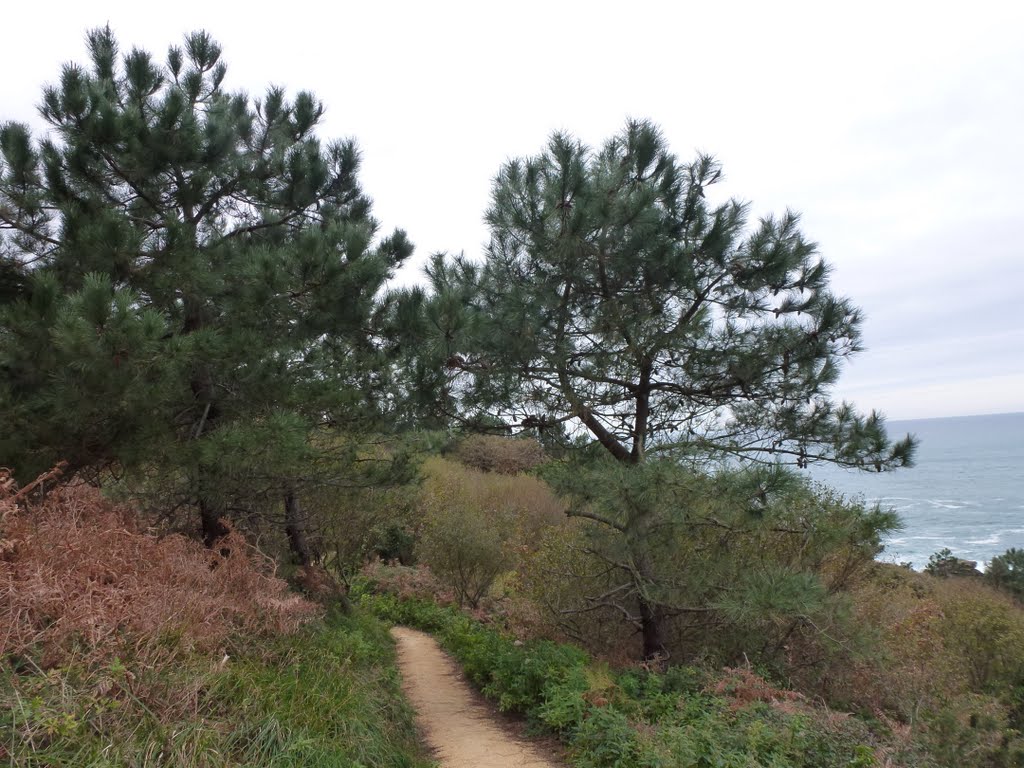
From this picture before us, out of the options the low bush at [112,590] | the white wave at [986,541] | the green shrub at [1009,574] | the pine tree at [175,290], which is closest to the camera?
the low bush at [112,590]

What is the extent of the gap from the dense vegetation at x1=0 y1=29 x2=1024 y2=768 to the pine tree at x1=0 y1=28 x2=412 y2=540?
0.04m

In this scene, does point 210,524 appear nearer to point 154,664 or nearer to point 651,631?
point 154,664

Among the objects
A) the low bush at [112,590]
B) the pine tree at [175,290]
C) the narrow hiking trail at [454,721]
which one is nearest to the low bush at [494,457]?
the narrow hiking trail at [454,721]

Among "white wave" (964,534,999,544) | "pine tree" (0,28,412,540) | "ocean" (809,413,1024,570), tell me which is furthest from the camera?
"white wave" (964,534,999,544)

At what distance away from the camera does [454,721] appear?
7.88 metres

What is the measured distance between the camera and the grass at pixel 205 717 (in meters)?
3.34

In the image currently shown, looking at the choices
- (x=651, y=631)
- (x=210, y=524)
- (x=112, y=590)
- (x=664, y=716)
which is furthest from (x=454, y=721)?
(x=112, y=590)

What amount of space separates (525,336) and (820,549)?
12.7 feet

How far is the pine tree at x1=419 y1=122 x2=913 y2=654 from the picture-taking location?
21.9 ft

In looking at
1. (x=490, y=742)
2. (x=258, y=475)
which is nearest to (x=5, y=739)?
(x=258, y=475)

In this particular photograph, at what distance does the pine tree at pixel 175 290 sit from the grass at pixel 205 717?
2.03m

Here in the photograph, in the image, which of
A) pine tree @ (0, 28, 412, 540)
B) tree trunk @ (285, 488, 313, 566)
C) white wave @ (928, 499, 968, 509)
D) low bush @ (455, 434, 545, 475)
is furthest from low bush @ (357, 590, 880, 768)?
white wave @ (928, 499, 968, 509)

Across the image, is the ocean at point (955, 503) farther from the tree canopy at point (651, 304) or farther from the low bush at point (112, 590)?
the low bush at point (112, 590)

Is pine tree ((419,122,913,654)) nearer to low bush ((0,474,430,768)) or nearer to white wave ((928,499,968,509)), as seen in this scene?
low bush ((0,474,430,768))
